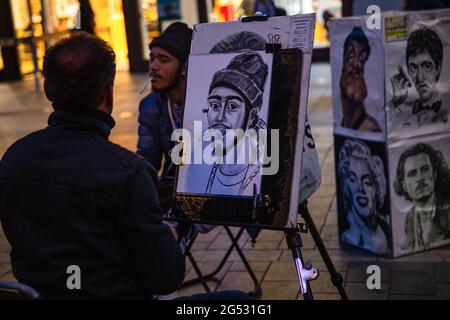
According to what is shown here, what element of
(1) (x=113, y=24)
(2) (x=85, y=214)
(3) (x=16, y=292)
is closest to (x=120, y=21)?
(1) (x=113, y=24)

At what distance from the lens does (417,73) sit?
434cm

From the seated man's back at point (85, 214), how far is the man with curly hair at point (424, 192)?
2561 millimetres

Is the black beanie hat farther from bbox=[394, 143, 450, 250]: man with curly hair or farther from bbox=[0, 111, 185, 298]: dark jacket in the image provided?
bbox=[394, 143, 450, 250]: man with curly hair

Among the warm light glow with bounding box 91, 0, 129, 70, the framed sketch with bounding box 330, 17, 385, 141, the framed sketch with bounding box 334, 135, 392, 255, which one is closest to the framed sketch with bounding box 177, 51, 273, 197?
the framed sketch with bounding box 330, 17, 385, 141

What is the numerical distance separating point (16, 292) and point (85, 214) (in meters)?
0.31

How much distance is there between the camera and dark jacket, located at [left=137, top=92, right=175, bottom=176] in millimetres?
3812

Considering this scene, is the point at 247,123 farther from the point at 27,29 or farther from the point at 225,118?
the point at 27,29

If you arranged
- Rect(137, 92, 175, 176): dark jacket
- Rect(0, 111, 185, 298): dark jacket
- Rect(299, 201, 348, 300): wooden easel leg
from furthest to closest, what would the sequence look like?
Rect(137, 92, 175, 176): dark jacket
Rect(299, 201, 348, 300): wooden easel leg
Rect(0, 111, 185, 298): dark jacket

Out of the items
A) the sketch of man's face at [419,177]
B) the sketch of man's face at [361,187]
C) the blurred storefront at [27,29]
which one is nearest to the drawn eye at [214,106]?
the sketch of man's face at [361,187]

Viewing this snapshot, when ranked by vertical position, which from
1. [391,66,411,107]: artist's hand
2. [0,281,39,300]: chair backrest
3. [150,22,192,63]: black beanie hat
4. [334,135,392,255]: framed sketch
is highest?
[150,22,192,63]: black beanie hat

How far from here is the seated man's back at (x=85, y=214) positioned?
212 centimetres

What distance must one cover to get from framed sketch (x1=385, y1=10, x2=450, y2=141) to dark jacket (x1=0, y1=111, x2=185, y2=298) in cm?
243

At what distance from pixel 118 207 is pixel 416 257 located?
9.39ft

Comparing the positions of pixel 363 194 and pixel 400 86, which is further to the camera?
pixel 363 194
